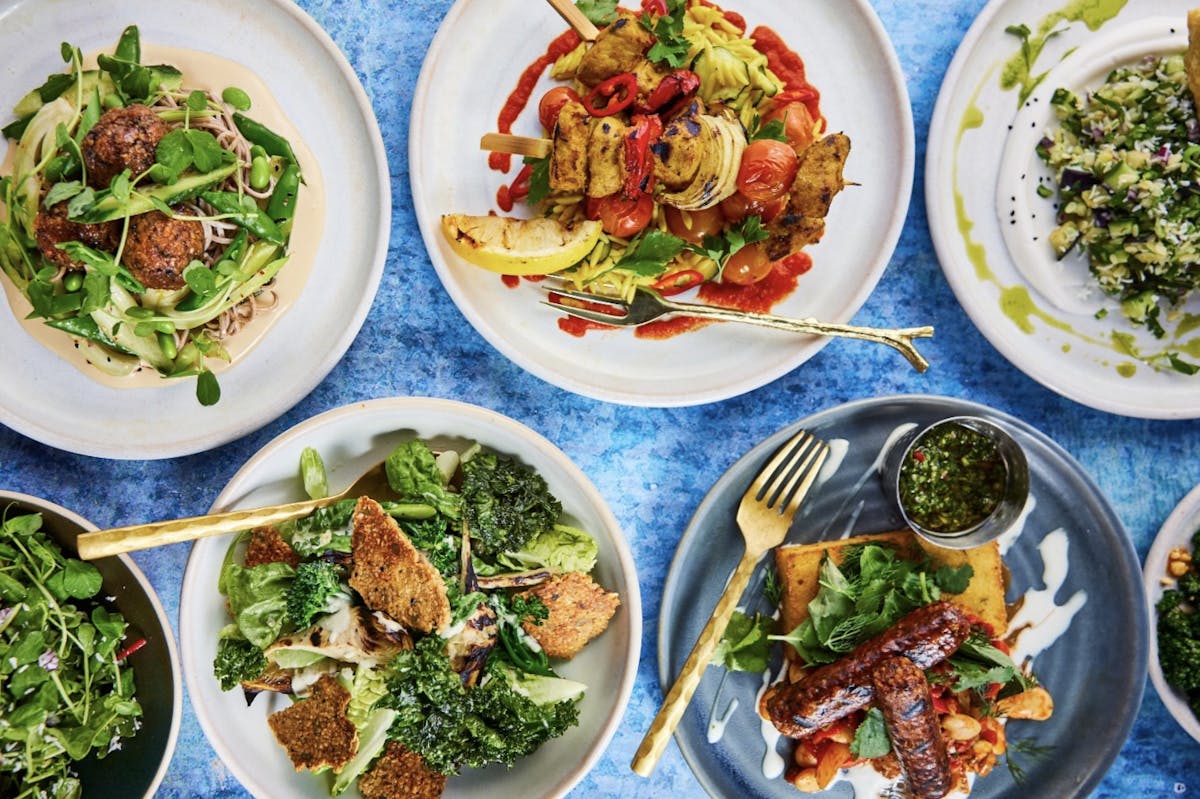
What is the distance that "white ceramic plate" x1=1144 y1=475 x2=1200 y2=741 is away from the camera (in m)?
2.97

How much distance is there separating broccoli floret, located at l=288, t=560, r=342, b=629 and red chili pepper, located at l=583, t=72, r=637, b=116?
5.14ft

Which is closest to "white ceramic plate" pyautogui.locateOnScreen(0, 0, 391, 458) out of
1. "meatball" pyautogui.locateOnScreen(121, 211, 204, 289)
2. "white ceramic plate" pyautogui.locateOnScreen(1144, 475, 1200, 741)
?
"meatball" pyautogui.locateOnScreen(121, 211, 204, 289)

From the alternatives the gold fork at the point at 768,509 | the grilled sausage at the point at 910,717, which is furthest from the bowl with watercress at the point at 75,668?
the grilled sausage at the point at 910,717

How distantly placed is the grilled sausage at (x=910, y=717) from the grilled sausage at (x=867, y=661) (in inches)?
→ 1.4

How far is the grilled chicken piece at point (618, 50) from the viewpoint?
2.61m

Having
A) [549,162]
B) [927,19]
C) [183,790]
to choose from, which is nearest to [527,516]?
[549,162]

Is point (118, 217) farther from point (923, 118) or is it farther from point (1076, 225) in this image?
point (1076, 225)

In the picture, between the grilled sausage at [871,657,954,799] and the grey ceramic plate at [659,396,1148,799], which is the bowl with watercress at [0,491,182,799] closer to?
the grey ceramic plate at [659,396,1148,799]

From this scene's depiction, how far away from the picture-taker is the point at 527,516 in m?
2.70

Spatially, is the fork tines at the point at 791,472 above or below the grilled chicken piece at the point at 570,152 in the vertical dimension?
below

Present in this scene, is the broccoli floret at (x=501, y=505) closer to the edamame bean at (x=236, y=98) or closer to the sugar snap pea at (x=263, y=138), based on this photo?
the sugar snap pea at (x=263, y=138)

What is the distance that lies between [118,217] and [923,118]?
2468 millimetres

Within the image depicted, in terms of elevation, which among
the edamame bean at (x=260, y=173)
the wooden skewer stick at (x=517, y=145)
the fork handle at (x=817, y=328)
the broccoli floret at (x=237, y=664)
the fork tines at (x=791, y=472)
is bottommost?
the broccoli floret at (x=237, y=664)

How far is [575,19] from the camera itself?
2617mm
